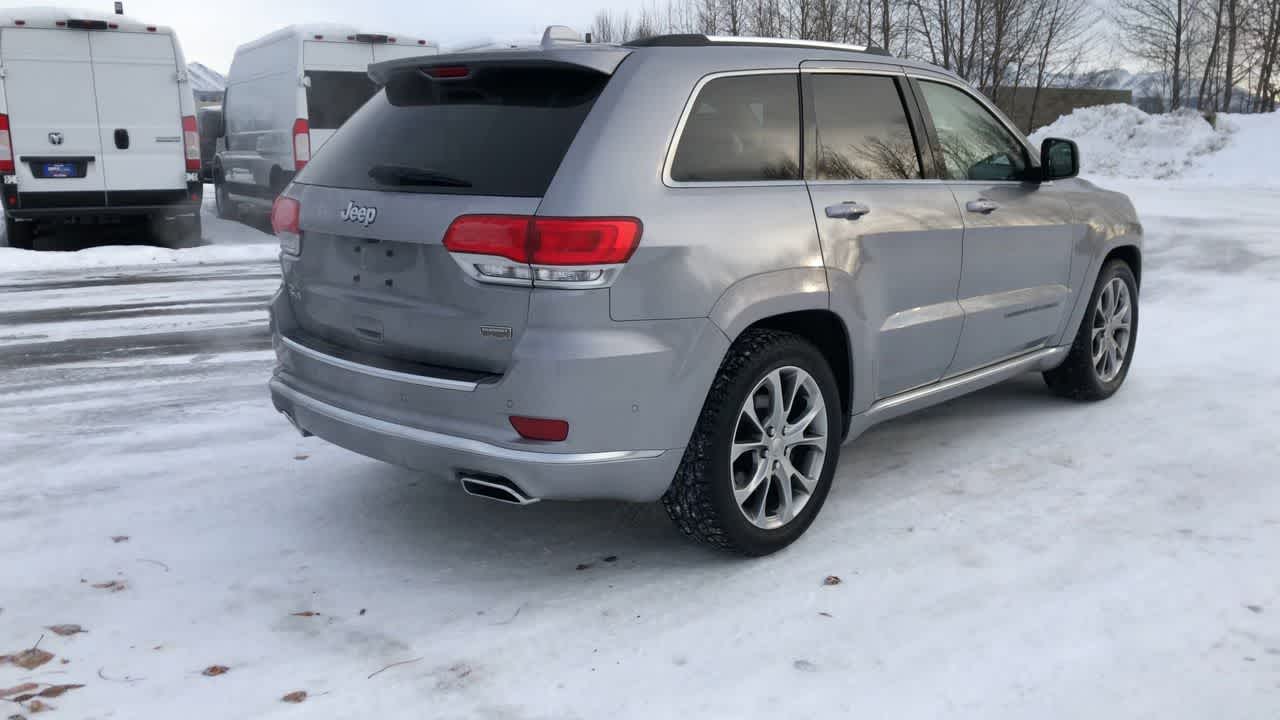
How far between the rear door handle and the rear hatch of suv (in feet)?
6.67

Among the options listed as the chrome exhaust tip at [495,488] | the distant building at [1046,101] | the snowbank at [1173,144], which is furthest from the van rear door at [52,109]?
the distant building at [1046,101]

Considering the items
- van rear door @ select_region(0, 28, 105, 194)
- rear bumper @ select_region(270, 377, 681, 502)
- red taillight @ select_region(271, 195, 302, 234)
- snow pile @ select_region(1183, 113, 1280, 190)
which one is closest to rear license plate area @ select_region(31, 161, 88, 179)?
van rear door @ select_region(0, 28, 105, 194)

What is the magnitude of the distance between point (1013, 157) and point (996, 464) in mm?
1504

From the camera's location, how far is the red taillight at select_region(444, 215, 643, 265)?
11.4ft

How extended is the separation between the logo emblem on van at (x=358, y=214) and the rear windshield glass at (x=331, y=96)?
38.0 feet

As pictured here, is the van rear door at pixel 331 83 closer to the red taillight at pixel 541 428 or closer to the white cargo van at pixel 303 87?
the white cargo van at pixel 303 87

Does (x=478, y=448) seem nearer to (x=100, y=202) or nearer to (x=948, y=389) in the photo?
(x=948, y=389)

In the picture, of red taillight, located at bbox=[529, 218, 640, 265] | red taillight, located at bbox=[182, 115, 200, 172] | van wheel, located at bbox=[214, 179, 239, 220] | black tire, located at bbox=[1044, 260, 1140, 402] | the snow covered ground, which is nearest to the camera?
the snow covered ground

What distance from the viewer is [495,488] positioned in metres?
3.64

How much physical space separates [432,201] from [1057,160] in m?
3.32

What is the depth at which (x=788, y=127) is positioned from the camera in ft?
14.0

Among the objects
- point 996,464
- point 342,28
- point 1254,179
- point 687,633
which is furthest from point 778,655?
point 1254,179

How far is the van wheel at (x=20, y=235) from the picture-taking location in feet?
49.2

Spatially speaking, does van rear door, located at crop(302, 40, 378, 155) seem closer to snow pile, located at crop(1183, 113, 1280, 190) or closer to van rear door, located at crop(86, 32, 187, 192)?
van rear door, located at crop(86, 32, 187, 192)
